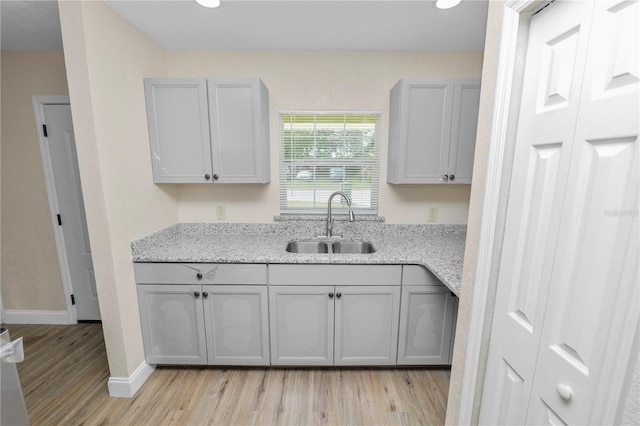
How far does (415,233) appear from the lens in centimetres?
231

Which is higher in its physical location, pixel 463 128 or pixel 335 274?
pixel 463 128

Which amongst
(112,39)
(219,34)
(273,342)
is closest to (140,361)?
(273,342)

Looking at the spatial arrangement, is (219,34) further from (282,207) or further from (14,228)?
(14,228)

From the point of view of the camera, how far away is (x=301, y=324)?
1822mm

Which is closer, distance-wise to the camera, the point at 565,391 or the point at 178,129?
the point at 565,391

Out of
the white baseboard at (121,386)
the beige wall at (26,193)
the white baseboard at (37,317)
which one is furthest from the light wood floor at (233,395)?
the beige wall at (26,193)

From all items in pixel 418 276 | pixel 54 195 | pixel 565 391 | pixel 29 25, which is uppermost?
pixel 29 25

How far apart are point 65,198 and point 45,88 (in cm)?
92

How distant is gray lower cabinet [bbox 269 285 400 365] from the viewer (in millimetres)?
1780

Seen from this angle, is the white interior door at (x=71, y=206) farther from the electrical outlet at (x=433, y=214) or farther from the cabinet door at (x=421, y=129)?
the electrical outlet at (x=433, y=214)

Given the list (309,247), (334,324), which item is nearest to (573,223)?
(334,324)

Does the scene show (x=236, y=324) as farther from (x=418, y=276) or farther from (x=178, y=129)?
(x=178, y=129)

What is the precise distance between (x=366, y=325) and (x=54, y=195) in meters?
2.86

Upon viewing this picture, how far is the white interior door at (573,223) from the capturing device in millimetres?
571
